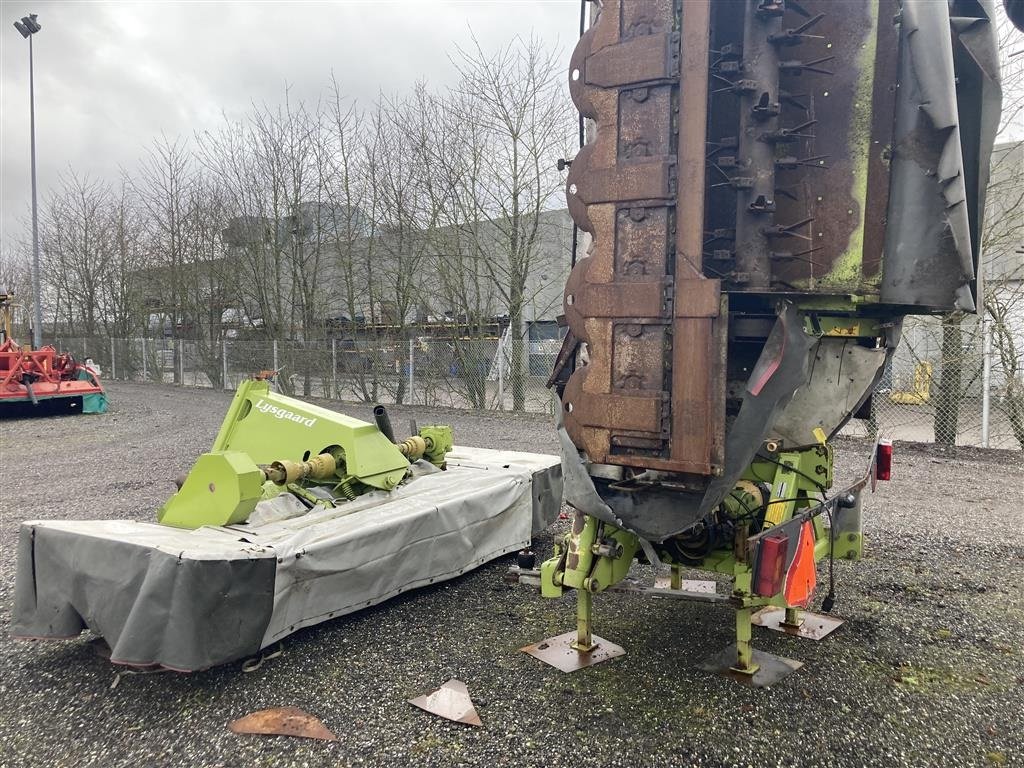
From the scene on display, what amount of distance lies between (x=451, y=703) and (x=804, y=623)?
1968 mm

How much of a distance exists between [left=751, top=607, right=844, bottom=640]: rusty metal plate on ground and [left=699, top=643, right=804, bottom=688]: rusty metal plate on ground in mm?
315

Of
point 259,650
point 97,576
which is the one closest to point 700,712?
point 259,650

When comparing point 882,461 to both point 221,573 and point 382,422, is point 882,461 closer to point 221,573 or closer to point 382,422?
point 382,422

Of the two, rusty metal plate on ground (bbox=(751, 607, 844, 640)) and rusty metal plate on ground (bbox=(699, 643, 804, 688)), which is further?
rusty metal plate on ground (bbox=(751, 607, 844, 640))

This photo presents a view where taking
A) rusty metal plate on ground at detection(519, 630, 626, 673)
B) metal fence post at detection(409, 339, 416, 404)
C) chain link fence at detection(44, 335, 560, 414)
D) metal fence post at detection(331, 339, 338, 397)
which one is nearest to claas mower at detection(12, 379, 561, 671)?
rusty metal plate on ground at detection(519, 630, 626, 673)

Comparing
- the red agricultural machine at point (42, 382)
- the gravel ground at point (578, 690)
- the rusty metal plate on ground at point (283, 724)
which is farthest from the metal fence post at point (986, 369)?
the red agricultural machine at point (42, 382)

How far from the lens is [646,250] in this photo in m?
2.74

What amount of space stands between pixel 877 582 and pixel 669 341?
2.85 metres

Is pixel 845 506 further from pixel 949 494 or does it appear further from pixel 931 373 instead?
pixel 931 373

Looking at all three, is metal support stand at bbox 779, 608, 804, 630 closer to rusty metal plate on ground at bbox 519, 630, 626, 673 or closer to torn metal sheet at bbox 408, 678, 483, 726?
rusty metal plate on ground at bbox 519, 630, 626, 673

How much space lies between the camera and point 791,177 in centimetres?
290

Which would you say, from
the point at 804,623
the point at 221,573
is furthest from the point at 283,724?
the point at 804,623

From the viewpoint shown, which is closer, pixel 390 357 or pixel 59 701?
pixel 59 701

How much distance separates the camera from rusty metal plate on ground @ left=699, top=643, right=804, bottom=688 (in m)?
3.25
